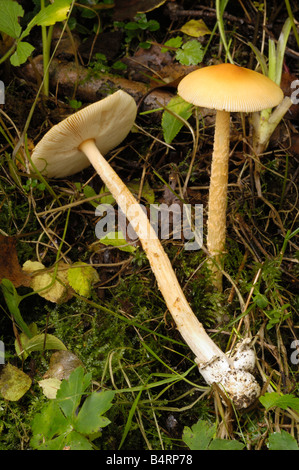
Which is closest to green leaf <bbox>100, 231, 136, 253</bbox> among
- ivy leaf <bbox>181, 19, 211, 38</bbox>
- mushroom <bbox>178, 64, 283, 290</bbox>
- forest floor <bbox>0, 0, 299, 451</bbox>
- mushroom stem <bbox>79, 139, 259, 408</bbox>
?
forest floor <bbox>0, 0, 299, 451</bbox>

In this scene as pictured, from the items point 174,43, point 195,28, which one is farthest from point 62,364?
point 195,28

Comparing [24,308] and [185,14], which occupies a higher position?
[185,14]

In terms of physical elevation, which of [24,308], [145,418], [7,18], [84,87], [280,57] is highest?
[7,18]

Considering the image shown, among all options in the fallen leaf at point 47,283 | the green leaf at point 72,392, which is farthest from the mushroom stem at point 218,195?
the green leaf at point 72,392

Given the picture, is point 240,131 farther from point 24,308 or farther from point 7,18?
point 24,308

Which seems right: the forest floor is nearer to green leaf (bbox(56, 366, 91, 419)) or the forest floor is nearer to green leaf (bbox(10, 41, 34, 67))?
green leaf (bbox(56, 366, 91, 419))

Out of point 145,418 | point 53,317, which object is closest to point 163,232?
point 53,317
